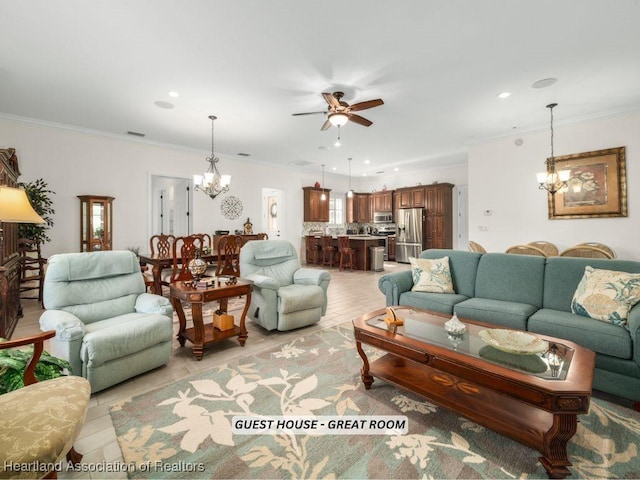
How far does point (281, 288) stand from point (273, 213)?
20.4 feet

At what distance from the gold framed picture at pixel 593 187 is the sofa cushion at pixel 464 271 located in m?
2.96

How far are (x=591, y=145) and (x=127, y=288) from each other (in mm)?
6807

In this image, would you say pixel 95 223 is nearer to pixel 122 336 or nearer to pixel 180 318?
pixel 180 318

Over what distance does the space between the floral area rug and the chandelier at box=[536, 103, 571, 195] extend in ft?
11.7

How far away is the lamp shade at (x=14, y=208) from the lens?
181cm

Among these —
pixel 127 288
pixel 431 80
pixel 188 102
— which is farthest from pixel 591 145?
pixel 127 288

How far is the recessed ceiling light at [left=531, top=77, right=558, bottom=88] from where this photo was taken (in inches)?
140

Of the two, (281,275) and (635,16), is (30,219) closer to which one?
(281,275)

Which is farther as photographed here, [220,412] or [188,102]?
[188,102]

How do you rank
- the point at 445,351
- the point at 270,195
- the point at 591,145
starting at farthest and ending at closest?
1. the point at 270,195
2. the point at 591,145
3. the point at 445,351

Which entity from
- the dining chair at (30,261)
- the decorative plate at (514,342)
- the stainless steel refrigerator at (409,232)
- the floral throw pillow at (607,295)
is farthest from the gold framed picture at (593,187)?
the dining chair at (30,261)

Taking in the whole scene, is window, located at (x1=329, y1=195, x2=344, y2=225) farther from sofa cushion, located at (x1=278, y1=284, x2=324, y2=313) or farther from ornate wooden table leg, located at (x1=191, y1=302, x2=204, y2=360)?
ornate wooden table leg, located at (x1=191, y1=302, x2=204, y2=360)

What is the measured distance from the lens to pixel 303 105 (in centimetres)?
423

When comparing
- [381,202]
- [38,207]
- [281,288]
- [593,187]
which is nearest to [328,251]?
[381,202]
